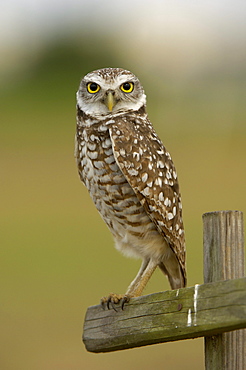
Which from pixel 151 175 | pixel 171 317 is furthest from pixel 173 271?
pixel 171 317

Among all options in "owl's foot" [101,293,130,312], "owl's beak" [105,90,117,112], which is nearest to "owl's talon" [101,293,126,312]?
"owl's foot" [101,293,130,312]

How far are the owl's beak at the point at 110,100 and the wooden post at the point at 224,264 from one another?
1226 millimetres

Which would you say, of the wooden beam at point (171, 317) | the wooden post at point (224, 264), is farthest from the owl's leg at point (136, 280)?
the wooden post at point (224, 264)

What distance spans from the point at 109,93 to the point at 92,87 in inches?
5.2

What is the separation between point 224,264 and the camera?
217 cm

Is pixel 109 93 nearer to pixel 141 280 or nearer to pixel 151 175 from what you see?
pixel 151 175

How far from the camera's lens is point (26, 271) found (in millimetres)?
10055

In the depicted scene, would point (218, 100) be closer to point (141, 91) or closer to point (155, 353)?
point (155, 353)

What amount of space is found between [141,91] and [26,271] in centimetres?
695

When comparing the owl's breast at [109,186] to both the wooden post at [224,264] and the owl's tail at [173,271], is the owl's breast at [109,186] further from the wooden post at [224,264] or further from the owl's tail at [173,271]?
the wooden post at [224,264]

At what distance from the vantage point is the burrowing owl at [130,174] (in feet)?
10.5

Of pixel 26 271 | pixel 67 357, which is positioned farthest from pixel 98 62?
pixel 67 357

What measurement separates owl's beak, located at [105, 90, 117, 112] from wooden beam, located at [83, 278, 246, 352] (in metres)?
1.09

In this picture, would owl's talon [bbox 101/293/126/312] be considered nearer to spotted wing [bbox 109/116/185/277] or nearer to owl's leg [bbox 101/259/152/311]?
owl's leg [bbox 101/259/152/311]
